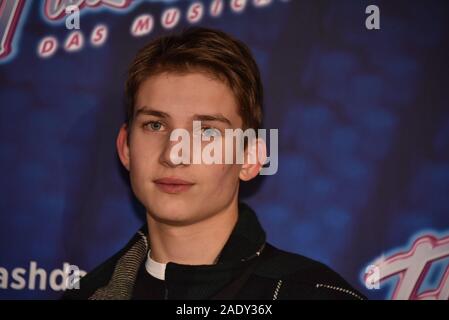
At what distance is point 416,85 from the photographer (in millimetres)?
1806

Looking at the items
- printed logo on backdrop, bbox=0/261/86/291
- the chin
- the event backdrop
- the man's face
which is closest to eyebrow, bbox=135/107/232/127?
the man's face

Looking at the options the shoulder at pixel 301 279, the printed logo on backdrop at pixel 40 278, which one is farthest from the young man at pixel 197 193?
the printed logo on backdrop at pixel 40 278

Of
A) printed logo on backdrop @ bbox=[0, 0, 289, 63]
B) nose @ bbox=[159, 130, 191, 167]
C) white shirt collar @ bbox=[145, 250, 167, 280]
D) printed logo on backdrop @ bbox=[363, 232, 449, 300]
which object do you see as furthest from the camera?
printed logo on backdrop @ bbox=[0, 0, 289, 63]

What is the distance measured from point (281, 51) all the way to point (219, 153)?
1.80 feet

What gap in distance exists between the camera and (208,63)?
1.52 meters

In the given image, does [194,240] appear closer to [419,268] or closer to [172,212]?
[172,212]

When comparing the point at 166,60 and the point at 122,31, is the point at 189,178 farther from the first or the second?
the point at 122,31

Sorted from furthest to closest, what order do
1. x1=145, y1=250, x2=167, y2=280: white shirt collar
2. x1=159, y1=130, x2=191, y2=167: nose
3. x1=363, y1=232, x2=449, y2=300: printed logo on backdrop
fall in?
x1=363, y1=232, x2=449, y2=300: printed logo on backdrop, x1=145, y1=250, x2=167, y2=280: white shirt collar, x1=159, y1=130, x2=191, y2=167: nose

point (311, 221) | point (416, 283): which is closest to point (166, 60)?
point (311, 221)

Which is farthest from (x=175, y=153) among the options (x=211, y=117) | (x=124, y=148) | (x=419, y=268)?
(x=419, y=268)

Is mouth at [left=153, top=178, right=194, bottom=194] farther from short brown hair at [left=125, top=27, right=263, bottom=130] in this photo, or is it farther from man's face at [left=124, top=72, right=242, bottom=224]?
short brown hair at [left=125, top=27, right=263, bottom=130]

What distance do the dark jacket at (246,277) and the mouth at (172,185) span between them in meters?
0.20

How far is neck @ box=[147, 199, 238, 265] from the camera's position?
1.54m

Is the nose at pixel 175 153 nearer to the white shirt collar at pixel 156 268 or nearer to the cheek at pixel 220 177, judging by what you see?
the cheek at pixel 220 177
